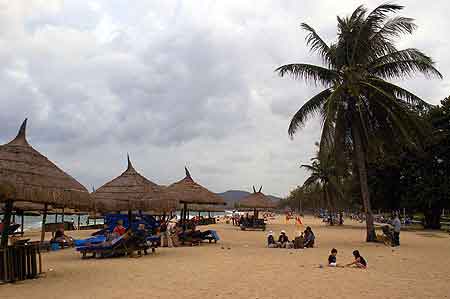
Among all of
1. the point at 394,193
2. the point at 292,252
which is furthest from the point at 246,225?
the point at 292,252

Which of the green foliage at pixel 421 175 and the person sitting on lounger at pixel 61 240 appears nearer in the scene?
the person sitting on lounger at pixel 61 240

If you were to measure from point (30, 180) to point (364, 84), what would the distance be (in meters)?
13.0

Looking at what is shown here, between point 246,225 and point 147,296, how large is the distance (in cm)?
2370

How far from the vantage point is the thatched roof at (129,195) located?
14023 mm

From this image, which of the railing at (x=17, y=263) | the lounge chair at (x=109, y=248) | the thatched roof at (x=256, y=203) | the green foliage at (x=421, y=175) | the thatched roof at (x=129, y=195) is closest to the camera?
the railing at (x=17, y=263)

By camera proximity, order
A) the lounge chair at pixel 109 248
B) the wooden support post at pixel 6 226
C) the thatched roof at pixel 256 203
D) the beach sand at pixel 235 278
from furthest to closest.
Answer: the thatched roof at pixel 256 203
the lounge chair at pixel 109 248
the wooden support post at pixel 6 226
the beach sand at pixel 235 278

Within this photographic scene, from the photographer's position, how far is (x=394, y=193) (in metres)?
33.0

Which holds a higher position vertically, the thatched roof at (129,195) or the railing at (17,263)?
the thatched roof at (129,195)

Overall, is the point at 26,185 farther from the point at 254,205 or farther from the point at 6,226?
the point at 254,205

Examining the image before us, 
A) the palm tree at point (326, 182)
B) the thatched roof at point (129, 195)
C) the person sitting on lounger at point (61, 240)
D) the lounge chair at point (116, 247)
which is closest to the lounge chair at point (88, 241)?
the lounge chair at point (116, 247)

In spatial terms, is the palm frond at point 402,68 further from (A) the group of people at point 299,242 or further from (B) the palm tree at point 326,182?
(B) the palm tree at point 326,182

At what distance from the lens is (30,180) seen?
28.8 feet

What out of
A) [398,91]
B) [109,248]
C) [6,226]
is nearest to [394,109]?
[398,91]

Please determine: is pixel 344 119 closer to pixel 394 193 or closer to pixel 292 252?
pixel 292 252
